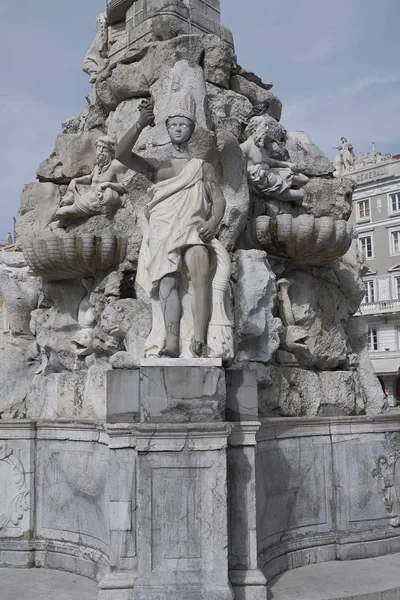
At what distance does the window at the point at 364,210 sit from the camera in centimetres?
4003

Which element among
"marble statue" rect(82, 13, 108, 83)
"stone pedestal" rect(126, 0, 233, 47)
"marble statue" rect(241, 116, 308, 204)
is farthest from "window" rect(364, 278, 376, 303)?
"marble statue" rect(241, 116, 308, 204)

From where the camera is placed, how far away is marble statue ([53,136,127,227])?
24.7ft

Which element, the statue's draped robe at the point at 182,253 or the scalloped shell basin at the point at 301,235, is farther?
the scalloped shell basin at the point at 301,235

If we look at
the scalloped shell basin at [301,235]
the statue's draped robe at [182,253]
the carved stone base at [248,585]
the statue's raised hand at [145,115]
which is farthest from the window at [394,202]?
the carved stone base at [248,585]

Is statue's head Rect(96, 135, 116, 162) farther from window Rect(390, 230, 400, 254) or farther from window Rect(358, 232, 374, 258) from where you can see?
window Rect(358, 232, 374, 258)

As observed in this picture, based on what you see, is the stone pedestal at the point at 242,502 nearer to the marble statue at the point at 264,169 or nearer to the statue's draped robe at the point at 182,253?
the statue's draped robe at the point at 182,253

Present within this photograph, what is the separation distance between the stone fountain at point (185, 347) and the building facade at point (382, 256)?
28.6 m

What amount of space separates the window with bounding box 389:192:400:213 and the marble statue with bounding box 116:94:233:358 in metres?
33.9

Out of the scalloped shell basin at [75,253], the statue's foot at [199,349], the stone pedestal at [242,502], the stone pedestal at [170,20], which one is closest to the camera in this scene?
the stone pedestal at [242,502]

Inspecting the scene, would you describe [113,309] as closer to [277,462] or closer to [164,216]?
[164,216]

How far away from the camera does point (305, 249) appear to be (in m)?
7.83

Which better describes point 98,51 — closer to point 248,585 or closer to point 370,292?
point 248,585

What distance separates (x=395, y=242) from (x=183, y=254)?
3452 cm

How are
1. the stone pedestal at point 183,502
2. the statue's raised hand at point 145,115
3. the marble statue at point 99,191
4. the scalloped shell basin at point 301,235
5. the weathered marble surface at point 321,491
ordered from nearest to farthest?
1. the stone pedestal at point 183,502
2. the statue's raised hand at point 145,115
3. the weathered marble surface at point 321,491
4. the marble statue at point 99,191
5. the scalloped shell basin at point 301,235
